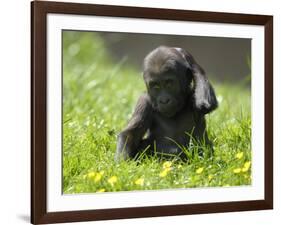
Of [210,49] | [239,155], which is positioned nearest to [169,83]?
[210,49]

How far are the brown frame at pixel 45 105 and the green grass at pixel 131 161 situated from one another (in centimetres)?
13

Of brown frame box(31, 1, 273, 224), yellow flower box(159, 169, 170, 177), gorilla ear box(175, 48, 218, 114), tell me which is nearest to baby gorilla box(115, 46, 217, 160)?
gorilla ear box(175, 48, 218, 114)

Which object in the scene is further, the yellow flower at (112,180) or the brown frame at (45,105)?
the yellow flower at (112,180)

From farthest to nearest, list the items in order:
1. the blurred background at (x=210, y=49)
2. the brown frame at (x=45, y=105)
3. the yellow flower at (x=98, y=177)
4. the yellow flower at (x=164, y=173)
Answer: the blurred background at (x=210, y=49) < the yellow flower at (x=164, y=173) < the yellow flower at (x=98, y=177) < the brown frame at (x=45, y=105)

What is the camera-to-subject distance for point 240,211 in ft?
12.7

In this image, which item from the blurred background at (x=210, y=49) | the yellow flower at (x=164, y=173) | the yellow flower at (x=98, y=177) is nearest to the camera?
the yellow flower at (x=98, y=177)

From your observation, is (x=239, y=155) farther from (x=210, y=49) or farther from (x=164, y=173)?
(x=210, y=49)

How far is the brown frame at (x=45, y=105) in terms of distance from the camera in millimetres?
3326

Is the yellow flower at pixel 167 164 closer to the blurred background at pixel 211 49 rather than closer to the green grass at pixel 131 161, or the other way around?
the green grass at pixel 131 161

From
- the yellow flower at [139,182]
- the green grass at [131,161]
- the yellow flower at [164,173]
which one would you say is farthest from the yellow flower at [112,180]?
the yellow flower at [164,173]

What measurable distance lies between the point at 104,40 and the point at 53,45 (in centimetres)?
209

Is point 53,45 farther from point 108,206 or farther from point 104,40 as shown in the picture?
point 104,40

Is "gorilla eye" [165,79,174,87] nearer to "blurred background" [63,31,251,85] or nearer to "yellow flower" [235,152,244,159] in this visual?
"blurred background" [63,31,251,85]

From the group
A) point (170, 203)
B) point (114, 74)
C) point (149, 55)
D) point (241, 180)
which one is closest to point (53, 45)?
point (149, 55)
